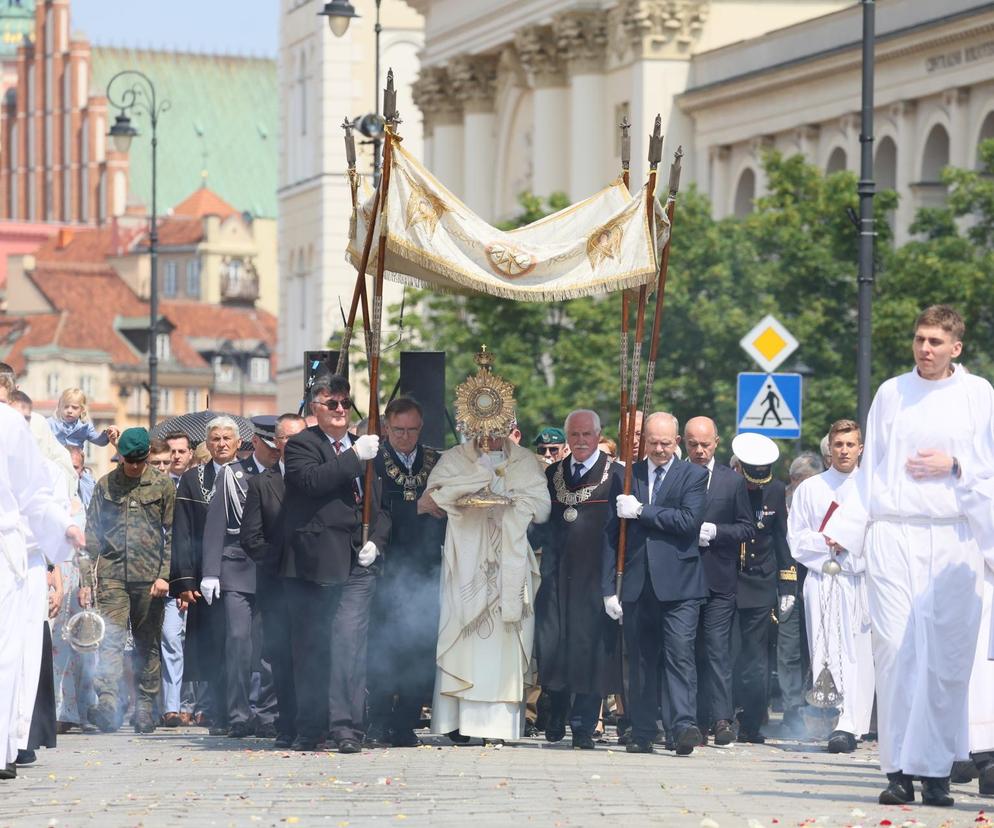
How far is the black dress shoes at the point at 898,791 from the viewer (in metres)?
13.9

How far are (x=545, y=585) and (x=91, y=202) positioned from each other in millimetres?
146845

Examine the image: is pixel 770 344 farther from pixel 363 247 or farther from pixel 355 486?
pixel 355 486

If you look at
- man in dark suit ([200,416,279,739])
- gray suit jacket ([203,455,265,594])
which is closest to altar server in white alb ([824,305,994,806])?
man in dark suit ([200,416,279,739])

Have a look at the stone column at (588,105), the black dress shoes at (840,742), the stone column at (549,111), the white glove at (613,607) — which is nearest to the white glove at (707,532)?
the white glove at (613,607)

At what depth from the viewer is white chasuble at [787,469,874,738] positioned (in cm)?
1836

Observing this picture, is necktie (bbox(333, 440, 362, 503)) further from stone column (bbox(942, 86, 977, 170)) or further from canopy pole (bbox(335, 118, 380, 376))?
stone column (bbox(942, 86, 977, 170))

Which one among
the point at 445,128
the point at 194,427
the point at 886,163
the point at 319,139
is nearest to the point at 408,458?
the point at 194,427

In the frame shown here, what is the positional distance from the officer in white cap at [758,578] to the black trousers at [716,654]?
2.59ft

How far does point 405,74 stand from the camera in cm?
9181

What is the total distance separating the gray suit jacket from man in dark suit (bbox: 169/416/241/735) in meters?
0.27

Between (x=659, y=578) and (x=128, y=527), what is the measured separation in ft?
13.0

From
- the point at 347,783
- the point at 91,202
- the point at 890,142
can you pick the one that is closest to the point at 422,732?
the point at 347,783

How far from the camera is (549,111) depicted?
217 ft

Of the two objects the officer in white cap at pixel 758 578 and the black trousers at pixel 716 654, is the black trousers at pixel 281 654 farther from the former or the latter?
the officer in white cap at pixel 758 578
